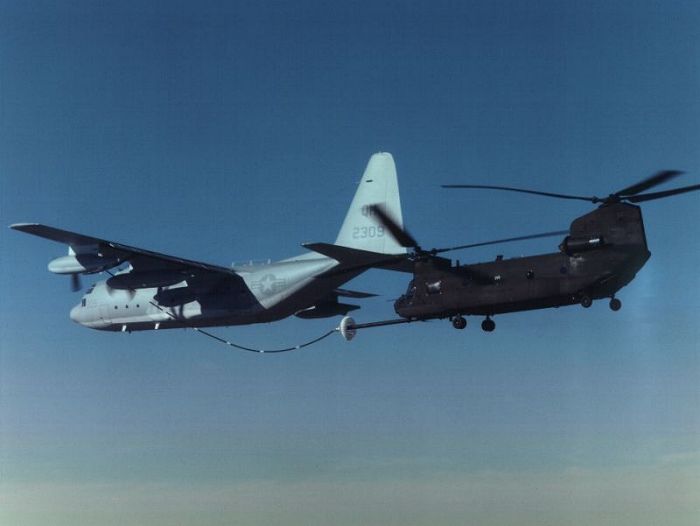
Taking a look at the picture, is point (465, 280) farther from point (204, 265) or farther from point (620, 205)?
point (204, 265)

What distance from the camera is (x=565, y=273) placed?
34969 mm

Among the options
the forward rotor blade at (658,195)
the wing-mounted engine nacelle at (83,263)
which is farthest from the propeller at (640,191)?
the wing-mounted engine nacelle at (83,263)

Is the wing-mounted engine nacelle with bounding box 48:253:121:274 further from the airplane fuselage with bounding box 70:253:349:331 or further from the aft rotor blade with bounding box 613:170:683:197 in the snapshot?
the aft rotor blade with bounding box 613:170:683:197

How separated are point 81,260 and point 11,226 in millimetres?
4443

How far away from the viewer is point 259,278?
154 feet

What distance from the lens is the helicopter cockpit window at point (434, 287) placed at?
37.9m

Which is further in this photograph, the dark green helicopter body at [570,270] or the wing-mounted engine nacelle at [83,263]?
the wing-mounted engine nacelle at [83,263]

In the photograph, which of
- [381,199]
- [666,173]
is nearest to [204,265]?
[381,199]

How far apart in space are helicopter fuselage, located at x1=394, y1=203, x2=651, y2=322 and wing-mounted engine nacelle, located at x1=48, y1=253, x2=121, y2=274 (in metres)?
17.1

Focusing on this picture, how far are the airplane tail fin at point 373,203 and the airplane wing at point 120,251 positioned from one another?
6272 mm

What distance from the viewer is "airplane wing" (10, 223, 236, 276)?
43.4 metres

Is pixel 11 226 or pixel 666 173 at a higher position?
pixel 11 226

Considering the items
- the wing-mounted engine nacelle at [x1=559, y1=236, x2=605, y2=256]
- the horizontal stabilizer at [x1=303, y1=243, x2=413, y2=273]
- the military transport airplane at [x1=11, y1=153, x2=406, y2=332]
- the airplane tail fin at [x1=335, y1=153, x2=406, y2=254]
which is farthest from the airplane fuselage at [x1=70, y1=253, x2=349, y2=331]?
the wing-mounted engine nacelle at [x1=559, y1=236, x2=605, y2=256]

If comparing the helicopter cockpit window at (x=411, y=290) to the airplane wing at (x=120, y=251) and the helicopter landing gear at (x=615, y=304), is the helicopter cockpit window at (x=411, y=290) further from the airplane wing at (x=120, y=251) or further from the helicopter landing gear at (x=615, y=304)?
the airplane wing at (x=120, y=251)
